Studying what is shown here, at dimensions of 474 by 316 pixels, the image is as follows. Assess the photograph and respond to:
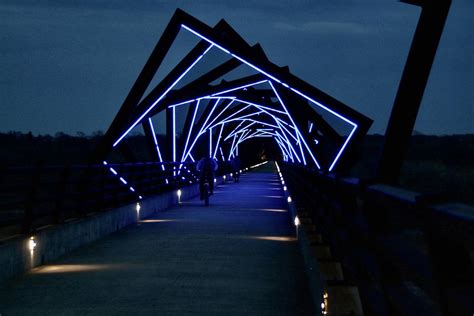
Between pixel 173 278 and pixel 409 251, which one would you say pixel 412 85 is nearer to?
pixel 409 251

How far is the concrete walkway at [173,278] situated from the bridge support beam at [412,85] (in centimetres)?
252

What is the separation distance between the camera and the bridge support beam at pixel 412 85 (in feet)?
20.2

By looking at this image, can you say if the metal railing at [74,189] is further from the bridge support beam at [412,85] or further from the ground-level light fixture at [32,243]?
the bridge support beam at [412,85]

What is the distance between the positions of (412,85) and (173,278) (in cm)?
520

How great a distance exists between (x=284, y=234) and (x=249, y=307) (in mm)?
8778

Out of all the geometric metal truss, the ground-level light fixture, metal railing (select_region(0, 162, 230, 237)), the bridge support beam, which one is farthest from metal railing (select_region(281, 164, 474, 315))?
the geometric metal truss

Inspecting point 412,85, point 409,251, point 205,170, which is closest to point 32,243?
point 412,85

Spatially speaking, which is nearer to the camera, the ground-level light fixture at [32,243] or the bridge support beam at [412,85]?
the bridge support beam at [412,85]

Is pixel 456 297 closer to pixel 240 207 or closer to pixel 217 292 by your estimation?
pixel 217 292

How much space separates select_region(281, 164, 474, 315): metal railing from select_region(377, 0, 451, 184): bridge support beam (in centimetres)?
34

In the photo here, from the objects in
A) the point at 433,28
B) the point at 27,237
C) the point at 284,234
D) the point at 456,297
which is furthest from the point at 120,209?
the point at 456,297

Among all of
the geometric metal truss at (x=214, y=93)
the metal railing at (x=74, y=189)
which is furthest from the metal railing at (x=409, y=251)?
the geometric metal truss at (x=214, y=93)

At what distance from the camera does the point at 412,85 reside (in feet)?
20.5

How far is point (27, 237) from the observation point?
1165 cm
